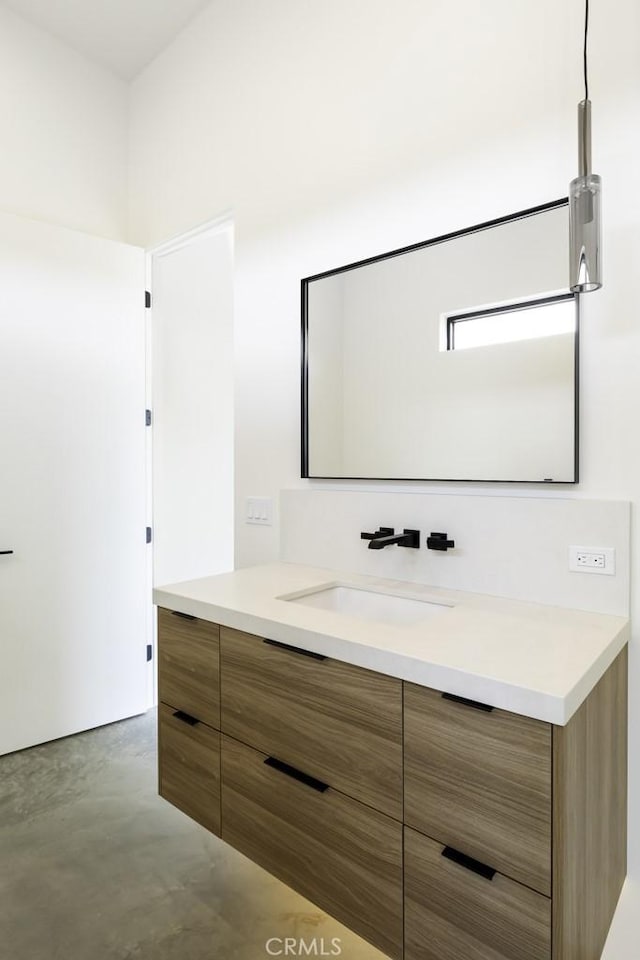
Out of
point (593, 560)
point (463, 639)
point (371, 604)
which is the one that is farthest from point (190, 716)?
point (593, 560)

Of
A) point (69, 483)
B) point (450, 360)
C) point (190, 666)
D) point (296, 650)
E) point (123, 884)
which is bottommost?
point (123, 884)

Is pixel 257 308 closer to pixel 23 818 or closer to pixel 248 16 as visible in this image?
pixel 248 16

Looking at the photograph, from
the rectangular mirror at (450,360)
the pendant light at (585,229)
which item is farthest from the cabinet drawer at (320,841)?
the pendant light at (585,229)

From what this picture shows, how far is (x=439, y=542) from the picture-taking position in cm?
158

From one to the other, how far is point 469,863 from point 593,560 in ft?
2.34

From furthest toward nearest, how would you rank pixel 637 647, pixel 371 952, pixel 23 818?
1. pixel 23 818
2. pixel 371 952
3. pixel 637 647

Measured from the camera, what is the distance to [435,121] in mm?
1664

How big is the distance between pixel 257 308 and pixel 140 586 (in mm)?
1476

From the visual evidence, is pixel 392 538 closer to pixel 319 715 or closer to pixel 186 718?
pixel 319 715

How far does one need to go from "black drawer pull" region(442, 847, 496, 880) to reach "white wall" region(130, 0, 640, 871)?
551 mm

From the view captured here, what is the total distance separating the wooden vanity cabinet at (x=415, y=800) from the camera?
0.91 meters

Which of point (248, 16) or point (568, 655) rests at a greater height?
point (248, 16)

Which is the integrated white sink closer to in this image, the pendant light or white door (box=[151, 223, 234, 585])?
the pendant light

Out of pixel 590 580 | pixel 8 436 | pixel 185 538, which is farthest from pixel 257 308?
pixel 590 580
